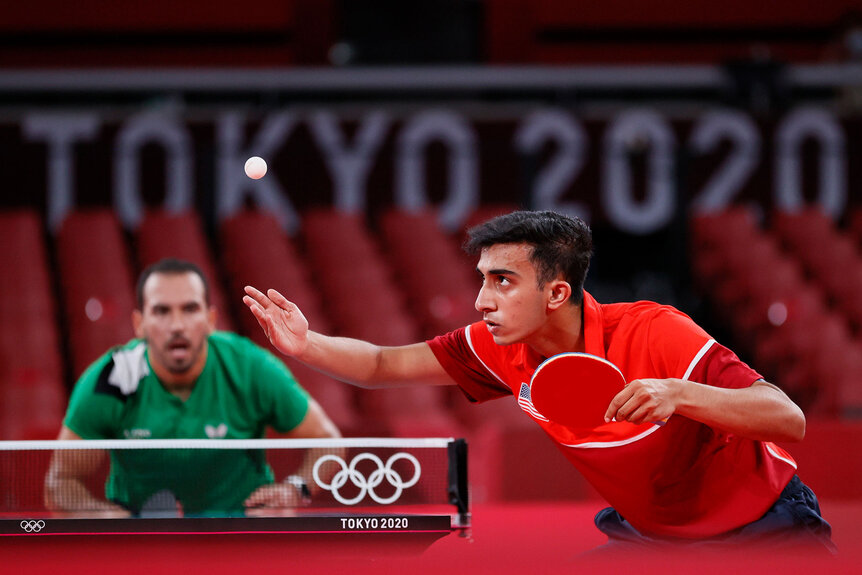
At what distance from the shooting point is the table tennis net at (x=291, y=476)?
2.79 meters

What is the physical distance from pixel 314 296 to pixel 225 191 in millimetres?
1913

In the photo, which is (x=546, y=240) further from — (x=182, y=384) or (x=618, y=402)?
(x=182, y=384)

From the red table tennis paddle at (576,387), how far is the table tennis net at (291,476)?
0.30 metres

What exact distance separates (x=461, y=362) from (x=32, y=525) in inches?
48.4

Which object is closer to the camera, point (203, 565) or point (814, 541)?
point (203, 565)

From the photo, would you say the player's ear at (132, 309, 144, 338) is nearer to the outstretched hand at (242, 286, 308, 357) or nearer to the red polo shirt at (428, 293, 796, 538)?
the outstretched hand at (242, 286, 308, 357)

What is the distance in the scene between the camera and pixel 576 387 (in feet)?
8.38

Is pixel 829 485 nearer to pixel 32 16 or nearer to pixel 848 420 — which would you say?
pixel 848 420

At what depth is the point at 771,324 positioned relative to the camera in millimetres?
7656

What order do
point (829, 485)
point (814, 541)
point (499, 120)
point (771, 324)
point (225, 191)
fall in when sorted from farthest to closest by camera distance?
point (499, 120) → point (225, 191) → point (771, 324) → point (829, 485) → point (814, 541)

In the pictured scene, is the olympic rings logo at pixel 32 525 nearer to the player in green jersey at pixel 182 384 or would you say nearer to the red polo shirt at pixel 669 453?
the player in green jersey at pixel 182 384

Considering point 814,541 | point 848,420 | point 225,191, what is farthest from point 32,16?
point 814,541

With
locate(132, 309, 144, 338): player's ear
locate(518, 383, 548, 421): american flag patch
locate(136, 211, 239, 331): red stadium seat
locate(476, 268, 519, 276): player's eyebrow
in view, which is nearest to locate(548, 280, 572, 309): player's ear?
locate(476, 268, 519, 276): player's eyebrow

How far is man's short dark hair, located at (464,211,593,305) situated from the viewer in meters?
2.80
